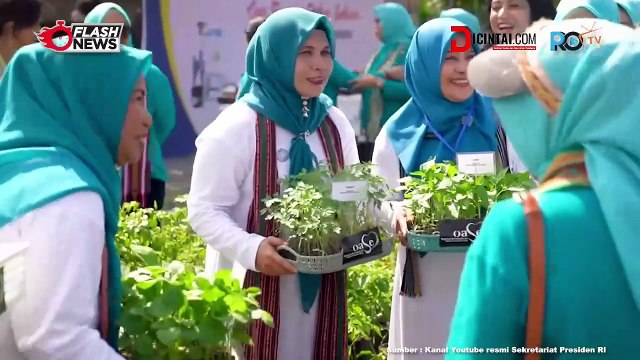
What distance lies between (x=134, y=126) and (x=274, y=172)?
762mm

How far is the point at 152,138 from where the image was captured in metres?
4.63

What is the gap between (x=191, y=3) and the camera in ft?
21.3

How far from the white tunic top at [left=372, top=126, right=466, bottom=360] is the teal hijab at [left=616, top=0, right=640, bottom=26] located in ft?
6.50

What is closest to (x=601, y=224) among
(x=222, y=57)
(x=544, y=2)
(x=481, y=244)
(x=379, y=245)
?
(x=481, y=244)

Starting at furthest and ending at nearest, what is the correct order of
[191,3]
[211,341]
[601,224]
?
[191,3] → [211,341] → [601,224]

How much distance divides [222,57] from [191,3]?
0.51 metres

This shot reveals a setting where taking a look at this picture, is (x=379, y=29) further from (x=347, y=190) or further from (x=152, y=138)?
(x=347, y=190)

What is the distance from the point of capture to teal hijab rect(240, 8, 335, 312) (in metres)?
2.62

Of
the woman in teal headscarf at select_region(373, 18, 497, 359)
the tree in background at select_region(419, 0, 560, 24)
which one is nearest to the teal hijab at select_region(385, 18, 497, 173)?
the woman in teal headscarf at select_region(373, 18, 497, 359)

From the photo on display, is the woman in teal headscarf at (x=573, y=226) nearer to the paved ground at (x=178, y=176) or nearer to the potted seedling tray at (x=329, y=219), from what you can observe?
the potted seedling tray at (x=329, y=219)

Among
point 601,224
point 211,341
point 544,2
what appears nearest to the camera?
point 601,224

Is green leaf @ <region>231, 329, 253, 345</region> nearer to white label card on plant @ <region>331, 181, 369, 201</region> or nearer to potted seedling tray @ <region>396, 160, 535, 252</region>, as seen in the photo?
white label card on plant @ <region>331, 181, 369, 201</region>

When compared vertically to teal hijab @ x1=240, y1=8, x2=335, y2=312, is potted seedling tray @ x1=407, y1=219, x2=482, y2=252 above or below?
below

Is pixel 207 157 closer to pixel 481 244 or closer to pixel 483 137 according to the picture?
pixel 483 137
